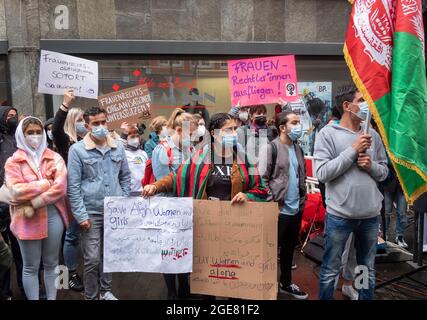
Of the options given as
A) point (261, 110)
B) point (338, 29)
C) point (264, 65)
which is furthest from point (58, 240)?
point (338, 29)

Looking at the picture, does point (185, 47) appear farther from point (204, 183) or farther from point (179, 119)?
point (204, 183)

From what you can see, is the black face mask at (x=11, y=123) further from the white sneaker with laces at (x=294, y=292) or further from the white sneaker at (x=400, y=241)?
the white sneaker at (x=400, y=241)

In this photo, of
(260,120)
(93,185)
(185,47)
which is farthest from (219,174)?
(185,47)

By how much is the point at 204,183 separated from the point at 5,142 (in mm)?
2333

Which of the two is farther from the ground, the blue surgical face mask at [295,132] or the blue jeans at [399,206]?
the blue surgical face mask at [295,132]

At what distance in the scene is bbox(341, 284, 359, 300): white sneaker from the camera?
434 centimetres

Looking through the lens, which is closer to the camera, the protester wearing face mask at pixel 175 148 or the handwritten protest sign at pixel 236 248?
the handwritten protest sign at pixel 236 248

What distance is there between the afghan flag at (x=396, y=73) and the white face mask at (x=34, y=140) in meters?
2.85

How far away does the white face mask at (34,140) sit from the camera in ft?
12.3

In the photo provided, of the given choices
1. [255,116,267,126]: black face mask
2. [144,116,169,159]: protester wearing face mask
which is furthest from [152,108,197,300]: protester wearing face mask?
[255,116,267,126]: black face mask

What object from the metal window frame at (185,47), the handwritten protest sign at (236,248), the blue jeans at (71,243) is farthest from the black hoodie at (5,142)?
the metal window frame at (185,47)

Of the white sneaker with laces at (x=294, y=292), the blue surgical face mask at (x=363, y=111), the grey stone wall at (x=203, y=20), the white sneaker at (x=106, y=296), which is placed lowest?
the white sneaker with laces at (x=294, y=292)

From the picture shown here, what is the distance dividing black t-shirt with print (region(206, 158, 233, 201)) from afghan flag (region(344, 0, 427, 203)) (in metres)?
1.33

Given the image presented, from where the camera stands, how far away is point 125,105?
21.5ft
